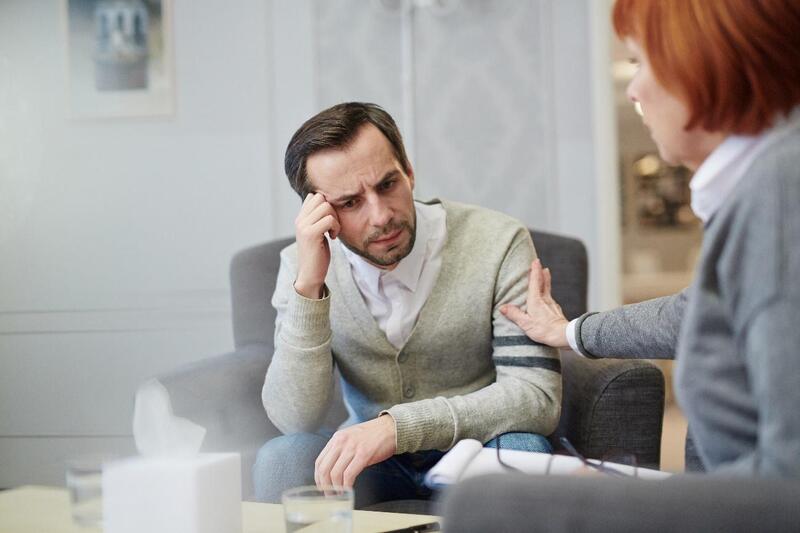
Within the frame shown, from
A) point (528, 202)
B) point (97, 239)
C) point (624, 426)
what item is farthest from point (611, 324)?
point (97, 239)

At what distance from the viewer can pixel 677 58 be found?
2.76 feet

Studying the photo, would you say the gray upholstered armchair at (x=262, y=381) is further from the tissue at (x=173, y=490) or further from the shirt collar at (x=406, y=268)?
the tissue at (x=173, y=490)

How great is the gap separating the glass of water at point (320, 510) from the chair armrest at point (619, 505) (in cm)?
34

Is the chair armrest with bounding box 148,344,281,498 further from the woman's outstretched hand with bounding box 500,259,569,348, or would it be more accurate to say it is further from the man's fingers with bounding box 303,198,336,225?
the woman's outstretched hand with bounding box 500,259,569,348

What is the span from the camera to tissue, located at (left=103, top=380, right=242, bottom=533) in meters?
1.04

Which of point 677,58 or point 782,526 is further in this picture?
point 677,58

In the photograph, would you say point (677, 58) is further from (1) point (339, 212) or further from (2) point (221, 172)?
(2) point (221, 172)

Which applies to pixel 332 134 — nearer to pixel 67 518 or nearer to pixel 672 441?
pixel 67 518

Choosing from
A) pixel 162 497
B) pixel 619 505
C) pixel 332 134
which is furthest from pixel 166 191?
pixel 619 505

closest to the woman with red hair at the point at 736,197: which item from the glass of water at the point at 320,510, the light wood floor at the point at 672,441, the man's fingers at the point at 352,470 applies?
the glass of water at the point at 320,510

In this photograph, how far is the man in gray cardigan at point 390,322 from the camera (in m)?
1.58

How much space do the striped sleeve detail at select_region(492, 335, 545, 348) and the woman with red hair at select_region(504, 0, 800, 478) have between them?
0.77 m

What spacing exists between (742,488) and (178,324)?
3.03 m

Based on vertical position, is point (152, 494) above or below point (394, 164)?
below
